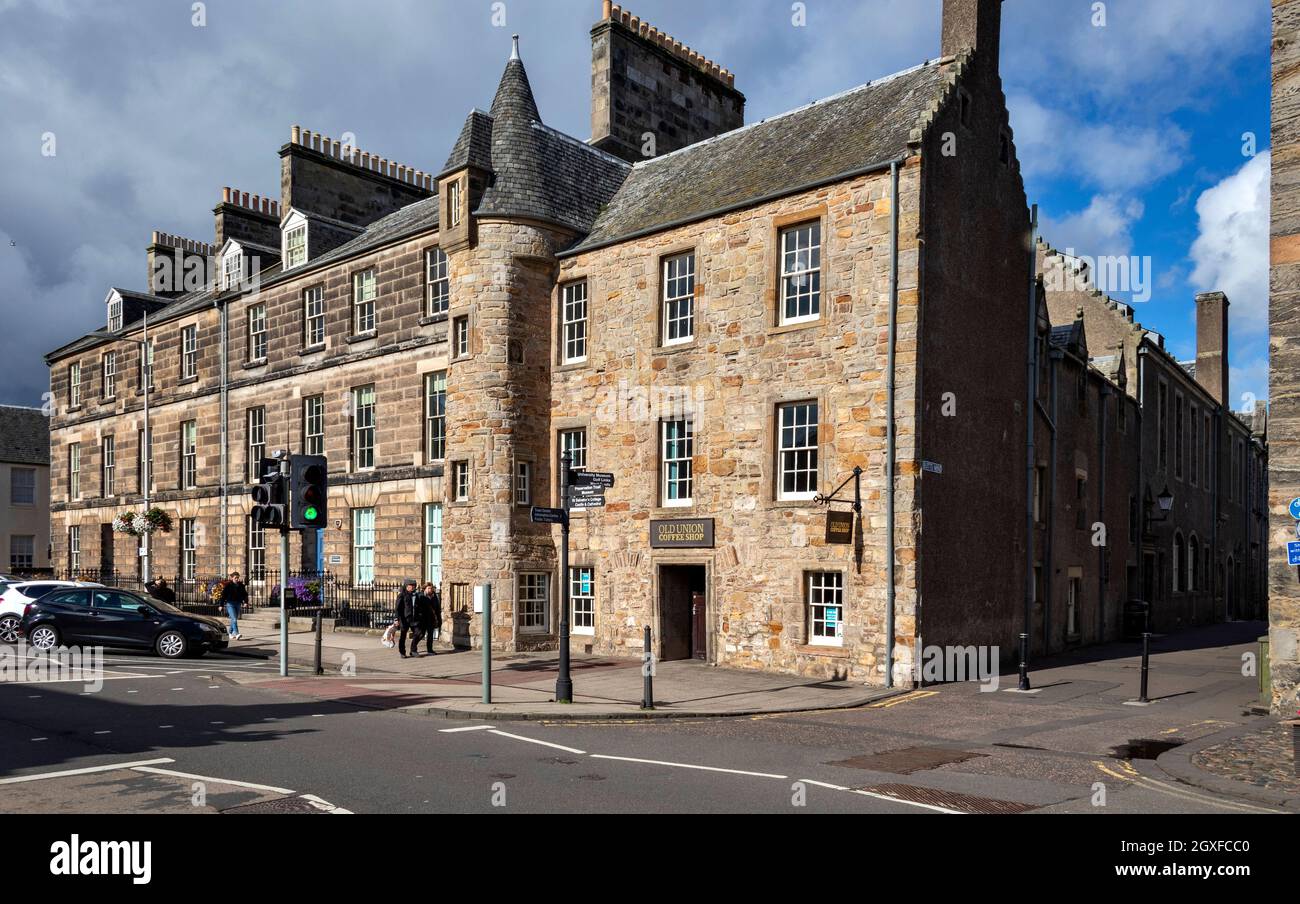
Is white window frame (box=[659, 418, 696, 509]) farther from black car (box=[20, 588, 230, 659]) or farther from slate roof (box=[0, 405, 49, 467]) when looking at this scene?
slate roof (box=[0, 405, 49, 467])

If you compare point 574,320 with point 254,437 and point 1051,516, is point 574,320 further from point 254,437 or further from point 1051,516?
point 254,437

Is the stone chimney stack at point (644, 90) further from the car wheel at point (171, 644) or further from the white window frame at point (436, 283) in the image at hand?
the car wheel at point (171, 644)

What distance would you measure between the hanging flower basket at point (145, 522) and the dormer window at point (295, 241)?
33.6ft

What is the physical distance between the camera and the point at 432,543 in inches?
1059

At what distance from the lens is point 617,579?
75.5ft

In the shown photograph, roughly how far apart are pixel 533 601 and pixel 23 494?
42930 mm

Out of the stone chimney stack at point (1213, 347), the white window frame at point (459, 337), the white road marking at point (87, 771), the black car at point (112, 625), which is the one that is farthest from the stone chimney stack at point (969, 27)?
the stone chimney stack at point (1213, 347)

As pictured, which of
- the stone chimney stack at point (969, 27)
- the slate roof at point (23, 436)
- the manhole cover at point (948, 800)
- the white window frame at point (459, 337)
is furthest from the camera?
the slate roof at point (23, 436)

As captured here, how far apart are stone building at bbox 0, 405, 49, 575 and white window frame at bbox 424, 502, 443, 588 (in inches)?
1397

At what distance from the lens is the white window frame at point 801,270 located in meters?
20.6

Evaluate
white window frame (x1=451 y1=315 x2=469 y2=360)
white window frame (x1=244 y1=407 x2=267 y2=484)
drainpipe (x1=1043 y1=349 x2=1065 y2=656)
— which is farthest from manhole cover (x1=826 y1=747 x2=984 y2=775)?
white window frame (x1=244 y1=407 x2=267 y2=484)

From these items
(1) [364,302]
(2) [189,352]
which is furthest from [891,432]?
(2) [189,352]
